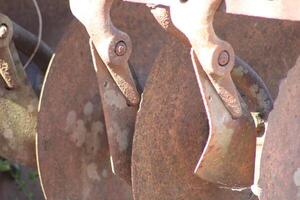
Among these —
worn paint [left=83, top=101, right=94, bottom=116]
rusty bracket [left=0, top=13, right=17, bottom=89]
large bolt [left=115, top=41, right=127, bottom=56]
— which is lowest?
worn paint [left=83, top=101, right=94, bottom=116]

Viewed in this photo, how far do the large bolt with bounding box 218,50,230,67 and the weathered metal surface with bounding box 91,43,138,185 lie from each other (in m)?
0.42

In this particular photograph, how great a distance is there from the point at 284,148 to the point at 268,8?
23 centimetres

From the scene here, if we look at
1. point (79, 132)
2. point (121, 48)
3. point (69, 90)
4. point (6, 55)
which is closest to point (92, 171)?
point (79, 132)

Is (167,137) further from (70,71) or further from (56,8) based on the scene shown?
(56,8)

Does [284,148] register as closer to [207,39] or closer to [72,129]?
[207,39]

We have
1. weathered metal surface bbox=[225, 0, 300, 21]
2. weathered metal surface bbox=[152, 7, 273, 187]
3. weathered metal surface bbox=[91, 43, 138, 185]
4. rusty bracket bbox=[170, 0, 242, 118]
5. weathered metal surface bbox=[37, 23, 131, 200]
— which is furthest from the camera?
weathered metal surface bbox=[37, 23, 131, 200]

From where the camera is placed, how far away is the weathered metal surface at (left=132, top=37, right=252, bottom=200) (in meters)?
2.29

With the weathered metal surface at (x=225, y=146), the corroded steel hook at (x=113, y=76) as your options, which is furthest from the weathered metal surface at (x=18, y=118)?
the weathered metal surface at (x=225, y=146)

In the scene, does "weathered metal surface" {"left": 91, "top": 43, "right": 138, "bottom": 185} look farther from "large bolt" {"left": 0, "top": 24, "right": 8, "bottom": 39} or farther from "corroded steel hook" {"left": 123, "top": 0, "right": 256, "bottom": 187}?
"large bolt" {"left": 0, "top": 24, "right": 8, "bottom": 39}

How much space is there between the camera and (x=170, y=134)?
91.0 inches

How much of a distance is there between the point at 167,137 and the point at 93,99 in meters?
0.42

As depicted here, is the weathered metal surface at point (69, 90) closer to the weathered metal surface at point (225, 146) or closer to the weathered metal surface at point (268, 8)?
the weathered metal surface at point (225, 146)

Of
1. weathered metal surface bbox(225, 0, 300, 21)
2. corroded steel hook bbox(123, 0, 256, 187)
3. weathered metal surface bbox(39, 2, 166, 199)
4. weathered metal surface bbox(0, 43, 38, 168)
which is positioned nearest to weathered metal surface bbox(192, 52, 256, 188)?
corroded steel hook bbox(123, 0, 256, 187)

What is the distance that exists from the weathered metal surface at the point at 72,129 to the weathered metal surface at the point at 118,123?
243mm
